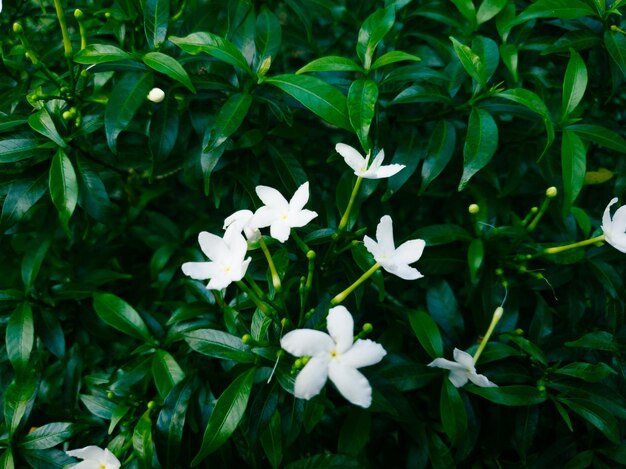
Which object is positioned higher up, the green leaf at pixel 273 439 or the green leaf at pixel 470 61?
the green leaf at pixel 470 61

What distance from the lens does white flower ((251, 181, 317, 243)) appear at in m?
1.09

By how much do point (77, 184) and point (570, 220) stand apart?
127cm

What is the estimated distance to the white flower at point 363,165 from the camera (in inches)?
45.9

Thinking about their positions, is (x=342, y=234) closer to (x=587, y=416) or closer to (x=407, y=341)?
(x=407, y=341)

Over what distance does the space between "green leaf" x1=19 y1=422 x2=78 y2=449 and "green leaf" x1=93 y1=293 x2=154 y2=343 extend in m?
0.26

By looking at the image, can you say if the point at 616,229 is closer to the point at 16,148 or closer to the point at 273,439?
the point at 273,439

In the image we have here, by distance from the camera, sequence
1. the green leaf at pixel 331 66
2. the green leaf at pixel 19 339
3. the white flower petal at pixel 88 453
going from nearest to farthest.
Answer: the white flower petal at pixel 88 453
the green leaf at pixel 331 66
the green leaf at pixel 19 339

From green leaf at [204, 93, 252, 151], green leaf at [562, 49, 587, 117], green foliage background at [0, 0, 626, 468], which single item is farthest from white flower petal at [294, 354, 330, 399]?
green leaf at [562, 49, 587, 117]

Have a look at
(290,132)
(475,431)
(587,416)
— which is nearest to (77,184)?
(290,132)

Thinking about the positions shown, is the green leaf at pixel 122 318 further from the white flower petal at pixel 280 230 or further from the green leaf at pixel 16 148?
the white flower petal at pixel 280 230

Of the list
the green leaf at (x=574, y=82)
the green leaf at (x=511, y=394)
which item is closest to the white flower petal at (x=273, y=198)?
the green leaf at (x=511, y=394)

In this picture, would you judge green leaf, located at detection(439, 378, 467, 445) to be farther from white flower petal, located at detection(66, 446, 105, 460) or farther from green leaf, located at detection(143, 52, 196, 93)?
green leaf, located at detection(143, 52, 196, 93)

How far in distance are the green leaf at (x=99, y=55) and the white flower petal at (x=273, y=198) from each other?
0.41m

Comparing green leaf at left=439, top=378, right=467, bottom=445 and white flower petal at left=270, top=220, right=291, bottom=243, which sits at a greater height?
white flower petal at left=270, top=220, right=291, bottom=243
